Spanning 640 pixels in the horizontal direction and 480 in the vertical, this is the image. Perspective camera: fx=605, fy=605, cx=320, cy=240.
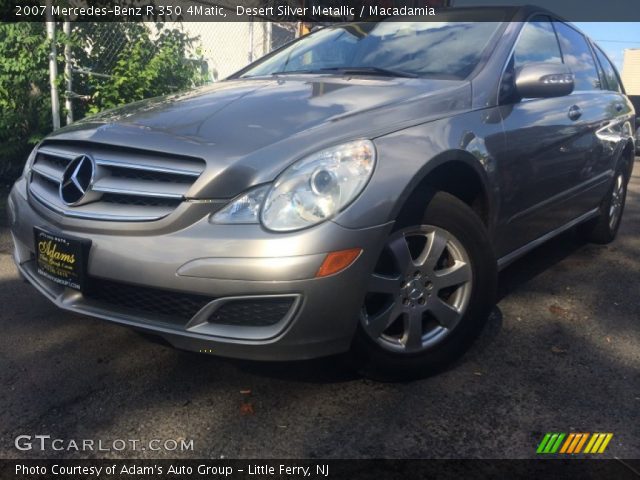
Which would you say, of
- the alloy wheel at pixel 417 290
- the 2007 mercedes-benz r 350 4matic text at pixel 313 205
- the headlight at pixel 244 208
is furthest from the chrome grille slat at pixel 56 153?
the alloy wheel at pixel 417 290

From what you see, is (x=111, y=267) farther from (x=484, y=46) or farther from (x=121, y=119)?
(x=484, y=46)

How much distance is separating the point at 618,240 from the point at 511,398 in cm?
340

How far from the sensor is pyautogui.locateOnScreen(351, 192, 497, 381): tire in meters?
2.31

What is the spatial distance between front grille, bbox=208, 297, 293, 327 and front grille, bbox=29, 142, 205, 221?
41 cm

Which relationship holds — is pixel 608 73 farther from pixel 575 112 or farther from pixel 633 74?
pixel 633 74

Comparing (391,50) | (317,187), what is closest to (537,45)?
(391,50)

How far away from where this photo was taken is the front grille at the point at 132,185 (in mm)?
2152

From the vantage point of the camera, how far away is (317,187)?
210 cm

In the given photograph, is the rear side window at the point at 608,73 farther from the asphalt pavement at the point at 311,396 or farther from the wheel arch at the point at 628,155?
the asphalt pavement at the point at 311,396

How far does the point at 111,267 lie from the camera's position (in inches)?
83.9

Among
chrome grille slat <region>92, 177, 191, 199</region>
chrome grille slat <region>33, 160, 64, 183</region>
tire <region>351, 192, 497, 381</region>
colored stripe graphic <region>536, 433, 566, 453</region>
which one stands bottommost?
colored stripe graphic <region>536, 433, 566, 453</region>

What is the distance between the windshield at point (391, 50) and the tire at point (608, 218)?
2063mm

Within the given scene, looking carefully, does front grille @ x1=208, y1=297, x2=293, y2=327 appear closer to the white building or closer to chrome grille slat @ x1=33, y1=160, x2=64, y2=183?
chrome grille slat @ x1=33, y1=160, x2=64, y2=183

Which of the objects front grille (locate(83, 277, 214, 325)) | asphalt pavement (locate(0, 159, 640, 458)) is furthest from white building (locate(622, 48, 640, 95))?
front grille (locate(83, 277, 214, 325))
